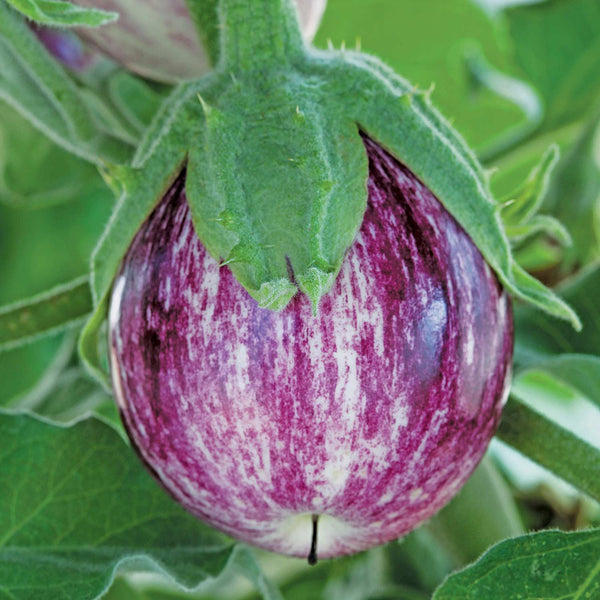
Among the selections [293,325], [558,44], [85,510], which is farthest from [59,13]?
[558,44]

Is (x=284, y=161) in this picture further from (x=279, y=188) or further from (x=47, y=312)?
(x=47, y=312)

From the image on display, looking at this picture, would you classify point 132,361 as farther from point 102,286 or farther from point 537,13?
point 537,13

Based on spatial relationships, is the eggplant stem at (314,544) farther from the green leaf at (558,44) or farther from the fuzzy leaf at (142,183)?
the green leaf at (558,44)

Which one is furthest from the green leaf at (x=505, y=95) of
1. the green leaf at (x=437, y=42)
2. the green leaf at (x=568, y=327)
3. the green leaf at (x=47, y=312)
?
the green leaf at (x=47, y=312)

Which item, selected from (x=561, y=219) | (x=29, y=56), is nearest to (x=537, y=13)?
(x=561, y=219)

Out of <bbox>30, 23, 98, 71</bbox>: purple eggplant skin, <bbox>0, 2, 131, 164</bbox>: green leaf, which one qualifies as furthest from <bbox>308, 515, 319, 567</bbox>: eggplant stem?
<bbox>30, 23, 98, 71</bbox>: purple eggplant skin

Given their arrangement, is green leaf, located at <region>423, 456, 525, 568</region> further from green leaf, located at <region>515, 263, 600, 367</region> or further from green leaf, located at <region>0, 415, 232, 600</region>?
green leaf, located at <region>0, 415, 232, 600</region>
